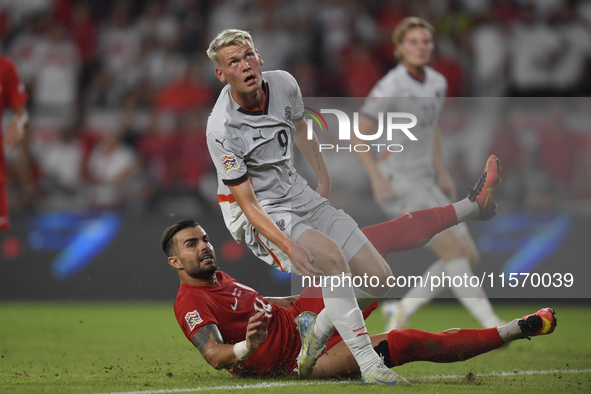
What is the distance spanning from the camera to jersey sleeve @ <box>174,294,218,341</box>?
3.88m

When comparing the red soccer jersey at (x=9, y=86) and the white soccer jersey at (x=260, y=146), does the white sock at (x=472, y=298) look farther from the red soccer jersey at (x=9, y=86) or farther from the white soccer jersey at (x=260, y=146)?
the red soccer jersey at (x=9, y=86)

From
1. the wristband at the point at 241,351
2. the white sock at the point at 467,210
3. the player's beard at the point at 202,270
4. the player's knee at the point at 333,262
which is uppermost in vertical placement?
the white sock at the point at 467,210

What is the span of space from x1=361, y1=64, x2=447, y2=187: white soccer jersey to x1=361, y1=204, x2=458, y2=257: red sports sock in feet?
3.65

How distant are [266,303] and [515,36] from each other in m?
6.83

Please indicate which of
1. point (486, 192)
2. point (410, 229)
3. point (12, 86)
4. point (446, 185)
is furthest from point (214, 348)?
point (12, 86)

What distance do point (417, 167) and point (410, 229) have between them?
127 cm

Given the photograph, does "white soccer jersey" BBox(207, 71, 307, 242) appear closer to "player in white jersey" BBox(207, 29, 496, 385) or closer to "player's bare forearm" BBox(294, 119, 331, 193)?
"player in white jersey" BBox(207, 29, 496, 385)

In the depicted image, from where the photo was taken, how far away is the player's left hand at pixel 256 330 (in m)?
3.53

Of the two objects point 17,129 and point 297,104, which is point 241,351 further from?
point 17,129

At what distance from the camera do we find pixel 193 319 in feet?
12.8

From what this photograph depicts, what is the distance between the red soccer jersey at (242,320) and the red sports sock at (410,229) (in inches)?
35.1

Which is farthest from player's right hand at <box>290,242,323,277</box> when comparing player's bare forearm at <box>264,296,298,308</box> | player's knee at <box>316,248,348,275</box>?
player's bare forearm at <box>264,296,298,308</box>

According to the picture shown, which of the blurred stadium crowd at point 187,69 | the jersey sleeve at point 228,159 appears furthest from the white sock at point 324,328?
the blurred stadium crowd at point 187,69

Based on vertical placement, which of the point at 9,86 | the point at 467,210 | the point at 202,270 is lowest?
the point at 202,270
